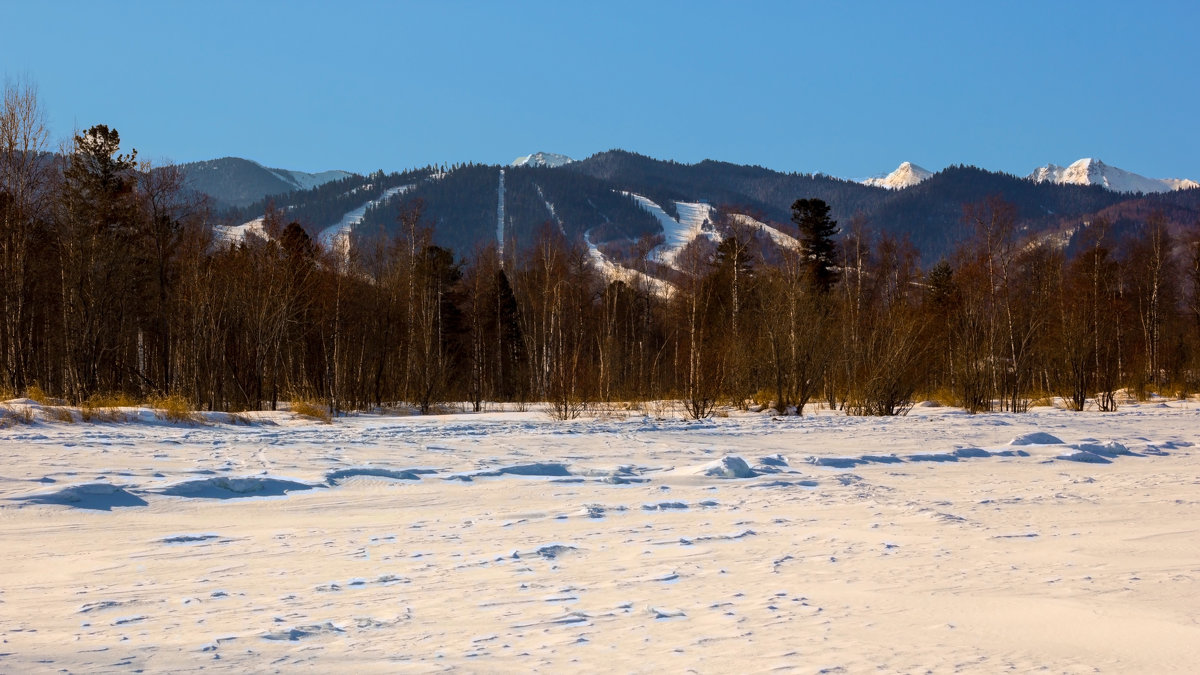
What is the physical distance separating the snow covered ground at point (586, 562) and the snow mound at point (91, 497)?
0.02 meters

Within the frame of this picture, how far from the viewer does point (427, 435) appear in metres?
14.5

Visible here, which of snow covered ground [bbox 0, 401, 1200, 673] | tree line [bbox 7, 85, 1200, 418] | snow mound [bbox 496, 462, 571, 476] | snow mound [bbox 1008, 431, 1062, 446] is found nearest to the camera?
snow covered ground [bbox 0, 401, 1200, 673]

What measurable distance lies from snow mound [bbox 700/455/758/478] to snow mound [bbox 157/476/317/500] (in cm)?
424

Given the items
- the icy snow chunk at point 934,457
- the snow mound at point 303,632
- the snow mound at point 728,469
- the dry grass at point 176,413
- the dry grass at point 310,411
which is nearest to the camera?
the snow mound at point 303,632

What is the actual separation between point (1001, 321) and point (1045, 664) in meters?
26.5

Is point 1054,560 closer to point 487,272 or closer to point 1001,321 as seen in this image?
point 1001,321

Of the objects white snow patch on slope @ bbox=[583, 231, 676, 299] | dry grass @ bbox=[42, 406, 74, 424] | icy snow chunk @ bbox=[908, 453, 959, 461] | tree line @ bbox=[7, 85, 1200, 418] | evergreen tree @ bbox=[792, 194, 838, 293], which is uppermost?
white snow patch on slope @ bbox=[583, 231, 676, 299]

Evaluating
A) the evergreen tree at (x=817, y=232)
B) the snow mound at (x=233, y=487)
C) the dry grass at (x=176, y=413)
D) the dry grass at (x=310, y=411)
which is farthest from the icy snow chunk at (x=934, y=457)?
the evergreen tree at (x=817, y=232)

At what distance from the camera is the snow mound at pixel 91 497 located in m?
6.82

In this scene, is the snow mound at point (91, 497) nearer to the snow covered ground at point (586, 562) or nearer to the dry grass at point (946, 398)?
the snow covered ground at point (586, 562)

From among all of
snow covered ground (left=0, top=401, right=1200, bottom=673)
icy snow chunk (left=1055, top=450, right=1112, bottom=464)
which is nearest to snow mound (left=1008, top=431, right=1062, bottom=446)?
icy snow chunk (left=1055, top=450, right=1112, bottom=464)

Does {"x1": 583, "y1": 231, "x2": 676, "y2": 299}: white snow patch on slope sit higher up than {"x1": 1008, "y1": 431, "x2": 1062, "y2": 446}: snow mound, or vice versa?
{"x1": 583, "y1": 231, "x2": 676, "y2": 299}: white snow patch on slope

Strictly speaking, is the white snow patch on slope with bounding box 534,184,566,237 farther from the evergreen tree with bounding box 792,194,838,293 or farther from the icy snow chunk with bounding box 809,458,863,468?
the icy snow chunk with bounding box 809,458,863,468

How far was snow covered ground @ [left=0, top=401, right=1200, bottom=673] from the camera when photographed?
3.29 metres
